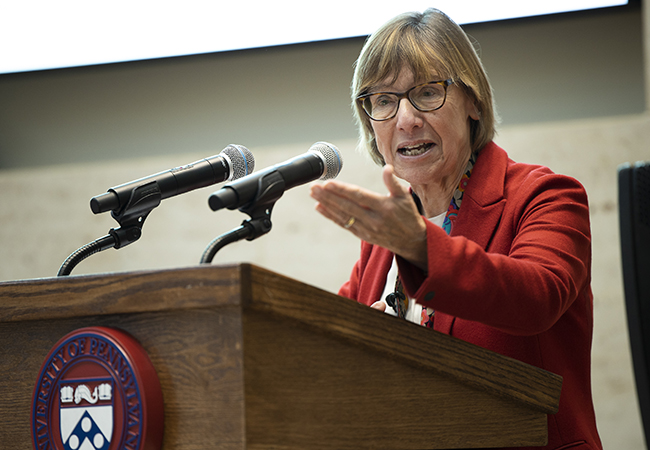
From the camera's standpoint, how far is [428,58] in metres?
1.56

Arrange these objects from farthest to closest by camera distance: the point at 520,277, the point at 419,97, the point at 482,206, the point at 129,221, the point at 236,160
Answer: the point at 419,97 → the point at 482,206 → the point at 236,160 → the point at 129,221 → the point at 520,277

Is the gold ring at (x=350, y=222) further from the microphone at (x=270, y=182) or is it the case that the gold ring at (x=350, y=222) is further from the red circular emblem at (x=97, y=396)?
the red circular emblem at (x=97, y=396)

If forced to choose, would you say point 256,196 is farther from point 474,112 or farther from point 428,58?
point 474,112

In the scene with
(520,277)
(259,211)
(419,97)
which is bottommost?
(520,277)

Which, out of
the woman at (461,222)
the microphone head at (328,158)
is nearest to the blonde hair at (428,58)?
the woman at (461,222)

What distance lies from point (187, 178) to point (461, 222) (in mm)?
657

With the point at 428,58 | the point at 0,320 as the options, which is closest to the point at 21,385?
the point at 0,320

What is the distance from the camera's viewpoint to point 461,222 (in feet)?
4.84

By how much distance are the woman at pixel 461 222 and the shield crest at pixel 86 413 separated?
368 mm

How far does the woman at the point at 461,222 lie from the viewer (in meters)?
0.92

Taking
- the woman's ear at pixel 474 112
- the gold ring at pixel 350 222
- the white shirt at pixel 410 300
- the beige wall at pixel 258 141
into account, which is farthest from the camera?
the beige wall at pixel 258 141

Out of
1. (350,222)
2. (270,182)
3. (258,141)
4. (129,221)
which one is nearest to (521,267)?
(350,222)

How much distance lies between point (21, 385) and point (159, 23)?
2.78 m

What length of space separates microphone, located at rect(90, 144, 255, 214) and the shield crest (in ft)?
0.99
